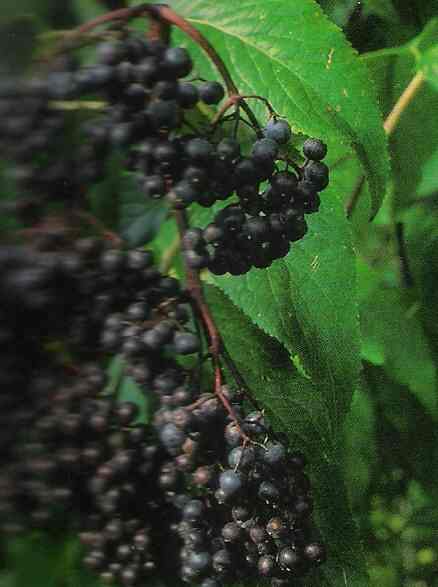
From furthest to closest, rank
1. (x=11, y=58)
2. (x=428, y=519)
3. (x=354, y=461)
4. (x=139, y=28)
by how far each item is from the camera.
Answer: (x=428, y=519)
(x=354, y=461)
(x=139, y=28)
(x=11, y=58)

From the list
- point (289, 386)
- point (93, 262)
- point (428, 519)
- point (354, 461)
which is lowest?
point (428, 519)

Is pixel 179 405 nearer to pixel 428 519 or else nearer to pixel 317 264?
pixel 317 264

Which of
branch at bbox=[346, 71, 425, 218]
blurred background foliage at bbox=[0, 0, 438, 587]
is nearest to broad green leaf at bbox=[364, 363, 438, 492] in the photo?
blurred background foliage at bbox=[0, 0, 438, 587]

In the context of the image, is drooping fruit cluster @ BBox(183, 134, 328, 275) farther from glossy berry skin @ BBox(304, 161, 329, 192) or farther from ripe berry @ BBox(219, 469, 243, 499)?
ripe berry @ BBox(219, 469, 243, 499)

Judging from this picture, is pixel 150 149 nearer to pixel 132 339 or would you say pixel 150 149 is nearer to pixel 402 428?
pixel 132 339

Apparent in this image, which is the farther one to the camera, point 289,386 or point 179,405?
point 289,386

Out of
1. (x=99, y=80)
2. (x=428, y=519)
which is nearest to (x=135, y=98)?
(x=99, y=80)

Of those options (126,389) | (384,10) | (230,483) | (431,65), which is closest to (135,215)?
(126,389)
